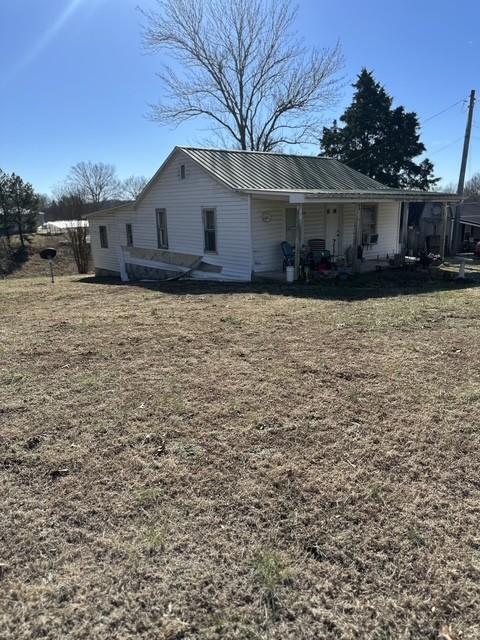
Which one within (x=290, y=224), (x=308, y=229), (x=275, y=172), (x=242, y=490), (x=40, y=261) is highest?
(x=275, y=172)

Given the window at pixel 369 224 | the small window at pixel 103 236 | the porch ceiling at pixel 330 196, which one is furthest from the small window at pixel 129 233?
the window at pixel 369 224

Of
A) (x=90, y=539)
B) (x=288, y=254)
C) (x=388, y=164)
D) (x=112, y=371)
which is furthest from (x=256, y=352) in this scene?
(x=388, y=164)

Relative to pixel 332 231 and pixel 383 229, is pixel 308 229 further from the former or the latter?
pixel 383 229

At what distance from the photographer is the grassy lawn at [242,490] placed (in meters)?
1.92

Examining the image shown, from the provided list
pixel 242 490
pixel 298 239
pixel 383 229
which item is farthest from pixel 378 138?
pixel 242 490

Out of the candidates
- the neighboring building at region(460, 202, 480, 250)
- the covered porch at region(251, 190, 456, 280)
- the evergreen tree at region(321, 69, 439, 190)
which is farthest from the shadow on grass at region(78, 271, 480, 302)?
the evergreen tree at region(321, 69, 439, 190)

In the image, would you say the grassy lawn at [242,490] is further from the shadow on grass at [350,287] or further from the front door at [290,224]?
the front door at [290,224]

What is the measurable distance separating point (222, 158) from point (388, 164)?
18.7 meters

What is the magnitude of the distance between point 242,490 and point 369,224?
47.5 ft

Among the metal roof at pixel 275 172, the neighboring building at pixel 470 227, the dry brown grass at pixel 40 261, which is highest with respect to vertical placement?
the metal roof at pixel 275 172

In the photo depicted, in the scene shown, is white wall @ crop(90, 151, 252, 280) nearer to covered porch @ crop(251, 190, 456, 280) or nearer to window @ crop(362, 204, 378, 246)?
covered porch @ crop(251, 190, 456, 280)

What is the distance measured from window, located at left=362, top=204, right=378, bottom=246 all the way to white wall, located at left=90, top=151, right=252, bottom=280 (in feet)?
17.2

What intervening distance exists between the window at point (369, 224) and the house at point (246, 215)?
0.04 meters

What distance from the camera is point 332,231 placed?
47.9 ft
